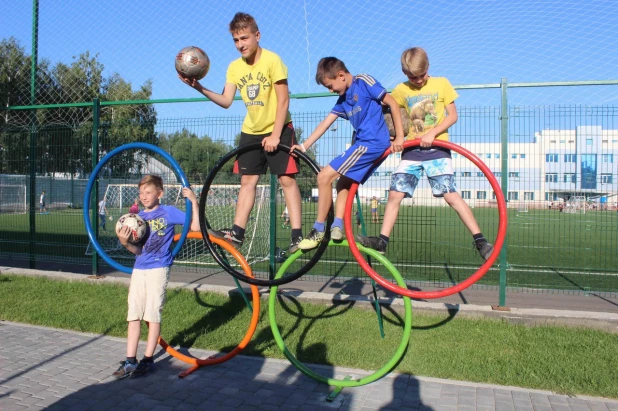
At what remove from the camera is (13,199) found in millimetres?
14945

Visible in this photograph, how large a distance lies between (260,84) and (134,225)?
180 centimetres

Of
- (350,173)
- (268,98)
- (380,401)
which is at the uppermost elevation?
(268,98)

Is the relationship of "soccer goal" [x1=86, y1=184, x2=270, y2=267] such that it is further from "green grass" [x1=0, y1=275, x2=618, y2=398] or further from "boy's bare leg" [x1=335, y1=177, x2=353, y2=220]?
"boy's bare leg" [x1=335, y1=177, x2=353, y2=220]

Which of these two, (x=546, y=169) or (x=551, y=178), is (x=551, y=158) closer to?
(x=546, y=169)

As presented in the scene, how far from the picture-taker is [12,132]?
10.9 meters

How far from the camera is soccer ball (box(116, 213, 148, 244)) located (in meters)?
4.97

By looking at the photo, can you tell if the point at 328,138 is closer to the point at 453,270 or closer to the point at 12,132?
the point at 453,270

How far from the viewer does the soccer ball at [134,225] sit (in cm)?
497

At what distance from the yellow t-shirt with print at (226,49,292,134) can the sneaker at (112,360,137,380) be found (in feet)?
8.80

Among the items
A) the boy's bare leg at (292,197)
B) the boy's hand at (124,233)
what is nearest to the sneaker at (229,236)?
the boy's bare leg at (292,197)

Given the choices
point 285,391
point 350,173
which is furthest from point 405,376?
point 350,173

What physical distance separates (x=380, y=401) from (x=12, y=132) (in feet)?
31.9

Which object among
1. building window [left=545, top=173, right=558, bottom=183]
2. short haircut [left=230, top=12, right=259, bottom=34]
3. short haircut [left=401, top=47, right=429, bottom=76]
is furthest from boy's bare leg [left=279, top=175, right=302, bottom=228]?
building window [left=545, top=173, right=558, bottom=183]

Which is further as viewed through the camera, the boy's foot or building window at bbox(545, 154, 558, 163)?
building window at bbox(545, 154, 558, 163)
